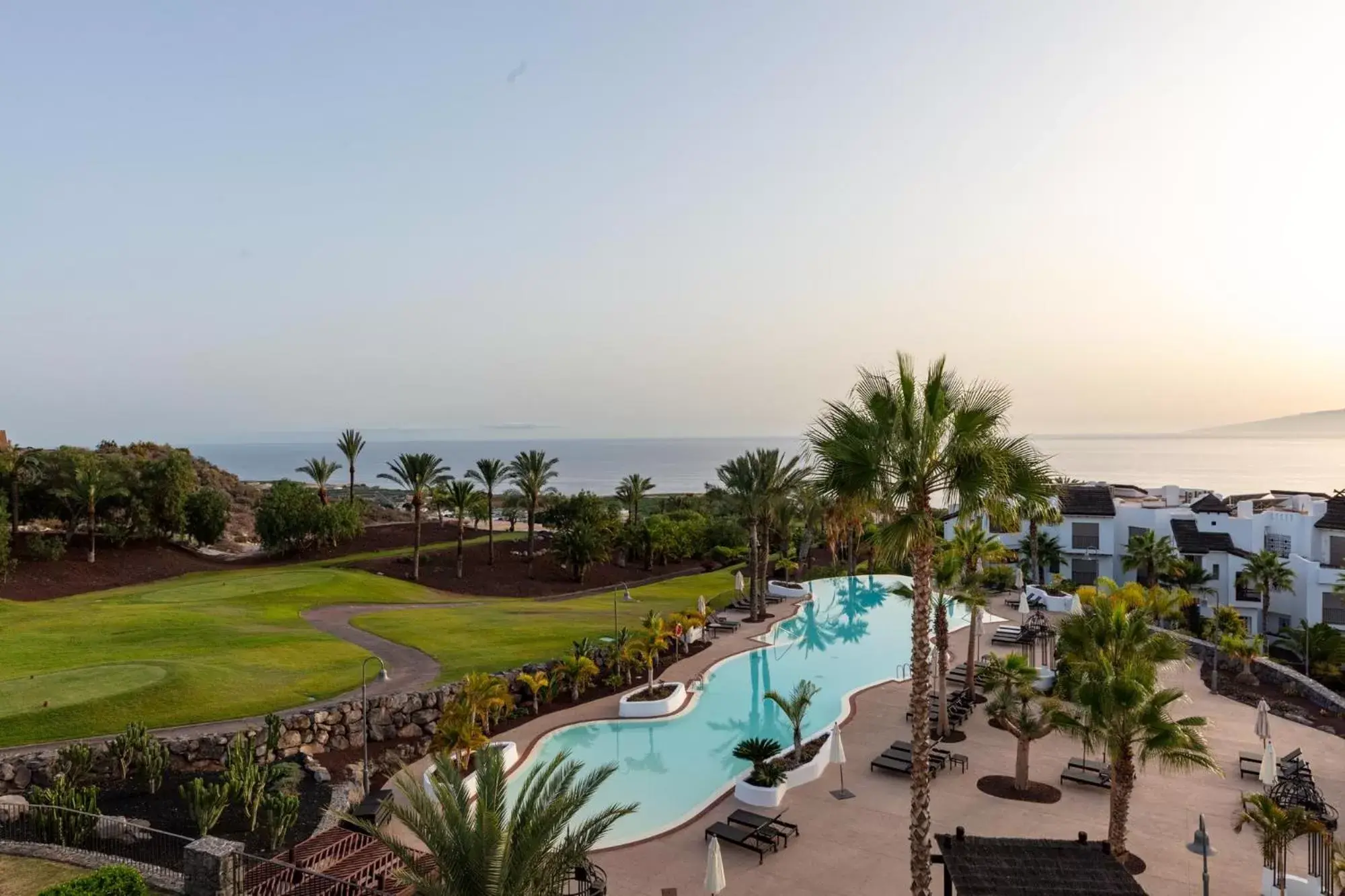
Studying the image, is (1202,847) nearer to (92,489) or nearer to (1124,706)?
(1124,706)

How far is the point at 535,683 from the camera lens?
23.0m

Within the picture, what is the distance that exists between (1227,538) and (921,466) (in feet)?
145

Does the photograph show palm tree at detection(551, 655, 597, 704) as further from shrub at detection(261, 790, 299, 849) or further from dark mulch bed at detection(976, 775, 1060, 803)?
dark mulch bed at detection(976, 775, 1060, 803)

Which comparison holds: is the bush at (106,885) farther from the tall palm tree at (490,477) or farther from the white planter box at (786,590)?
the tall palm tree at (490,477)

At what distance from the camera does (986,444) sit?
446 inches

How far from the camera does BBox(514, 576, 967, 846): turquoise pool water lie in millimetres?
18406

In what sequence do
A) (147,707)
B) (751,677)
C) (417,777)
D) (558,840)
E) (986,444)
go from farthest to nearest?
(751,677), (147,707), (417,777), (558,840), (986,444)

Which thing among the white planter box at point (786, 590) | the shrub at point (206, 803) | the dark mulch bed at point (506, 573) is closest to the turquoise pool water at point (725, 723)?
the white planter box at point (786, 590)

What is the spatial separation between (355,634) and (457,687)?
8.38 meters

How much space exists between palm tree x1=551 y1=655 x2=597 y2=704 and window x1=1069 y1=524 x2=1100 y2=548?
122 ft

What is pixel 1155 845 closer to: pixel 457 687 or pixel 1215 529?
pixel 457 687

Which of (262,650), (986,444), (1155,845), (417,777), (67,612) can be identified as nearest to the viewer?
(986,444)

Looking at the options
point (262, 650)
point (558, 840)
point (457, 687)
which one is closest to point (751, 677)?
point (457, 687)

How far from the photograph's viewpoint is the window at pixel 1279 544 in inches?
1692
